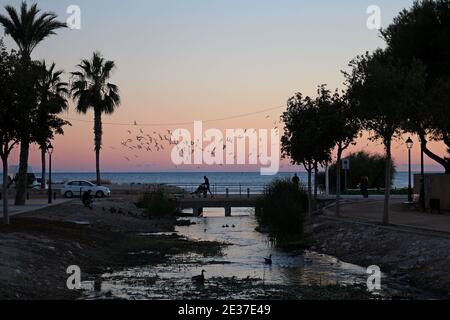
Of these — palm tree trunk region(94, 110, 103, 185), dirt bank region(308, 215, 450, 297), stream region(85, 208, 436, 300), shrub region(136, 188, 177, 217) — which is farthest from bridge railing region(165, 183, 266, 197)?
stream region(85, 208, 436, 300)

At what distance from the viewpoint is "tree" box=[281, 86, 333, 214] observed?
1346 inches

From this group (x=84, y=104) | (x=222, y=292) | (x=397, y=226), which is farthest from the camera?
(x=84, y=104)

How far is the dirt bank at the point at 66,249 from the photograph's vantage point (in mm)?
15344

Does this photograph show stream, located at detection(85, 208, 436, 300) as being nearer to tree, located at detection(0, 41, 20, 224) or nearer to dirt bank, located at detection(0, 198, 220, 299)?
dirt bank, located at detection(0, 198, 220, 299)

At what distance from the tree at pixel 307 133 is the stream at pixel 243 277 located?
29.8 ft

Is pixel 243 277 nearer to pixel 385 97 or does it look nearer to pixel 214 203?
pixel 385 97

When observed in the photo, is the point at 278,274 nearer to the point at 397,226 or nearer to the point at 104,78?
the point at 397,226

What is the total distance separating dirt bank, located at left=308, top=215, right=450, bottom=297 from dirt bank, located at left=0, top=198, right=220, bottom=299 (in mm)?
4772

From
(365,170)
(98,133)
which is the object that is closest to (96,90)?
(98,133)

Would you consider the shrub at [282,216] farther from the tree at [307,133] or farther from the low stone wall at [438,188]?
the low stone wall at [438,188]

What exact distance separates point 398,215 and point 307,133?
644cm
